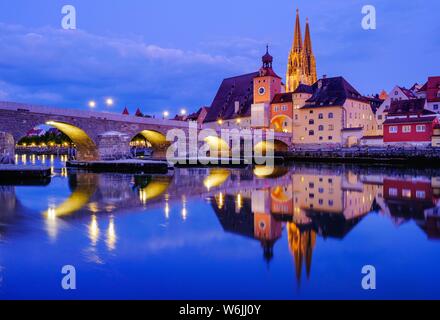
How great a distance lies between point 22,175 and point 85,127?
9742 millimetres

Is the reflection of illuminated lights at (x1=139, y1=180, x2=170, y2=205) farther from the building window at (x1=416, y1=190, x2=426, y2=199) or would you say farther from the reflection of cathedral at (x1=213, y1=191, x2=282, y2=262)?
the building window at (x1=416, y1=190, x2=426, y2=199)

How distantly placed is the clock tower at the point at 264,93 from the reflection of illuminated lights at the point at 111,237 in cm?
5847

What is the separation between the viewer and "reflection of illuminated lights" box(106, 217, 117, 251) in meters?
9.48

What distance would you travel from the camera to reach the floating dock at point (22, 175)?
24078 mm

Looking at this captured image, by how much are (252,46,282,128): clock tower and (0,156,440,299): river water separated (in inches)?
2044

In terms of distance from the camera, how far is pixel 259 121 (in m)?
69.2

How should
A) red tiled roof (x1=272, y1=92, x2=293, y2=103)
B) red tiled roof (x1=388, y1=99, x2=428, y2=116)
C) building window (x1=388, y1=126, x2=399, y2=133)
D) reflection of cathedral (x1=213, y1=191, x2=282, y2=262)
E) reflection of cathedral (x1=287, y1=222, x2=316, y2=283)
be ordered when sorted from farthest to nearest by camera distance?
red tiled roof (x1=272, y1=92, x2=293, y2=103), building window (x1=388, y1=126, x2=399, y2=133), red tiled roof (x1=388, y1=99, x2=428, y2=116), reflection of cathedral (x1=213, y1=191, x2=282, y2=262), reflection of cathedral (x1=287, y1=222, x2=316, y2=283)

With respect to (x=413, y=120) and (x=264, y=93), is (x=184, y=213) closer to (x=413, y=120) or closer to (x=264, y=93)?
(x=413, y=120)

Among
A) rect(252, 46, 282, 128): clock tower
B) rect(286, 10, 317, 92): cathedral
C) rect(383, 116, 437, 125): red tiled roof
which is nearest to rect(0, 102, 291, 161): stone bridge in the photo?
rect(252, 46, 282, 128): clock tower

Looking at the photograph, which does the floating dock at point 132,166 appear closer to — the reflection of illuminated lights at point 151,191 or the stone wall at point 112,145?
the stone wall at point 112,145

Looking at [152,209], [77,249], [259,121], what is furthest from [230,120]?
[77,249]

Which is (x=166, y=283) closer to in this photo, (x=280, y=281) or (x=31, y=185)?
(x=280, y=281)

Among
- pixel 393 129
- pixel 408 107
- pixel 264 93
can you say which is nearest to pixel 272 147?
pixel 264 93
